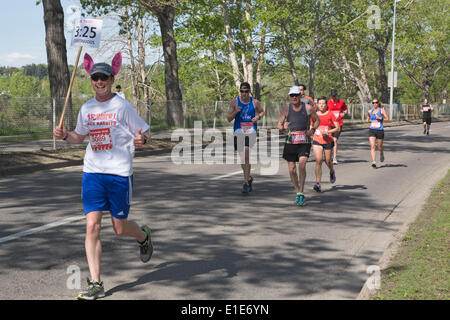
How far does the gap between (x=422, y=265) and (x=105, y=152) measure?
10.2 feet

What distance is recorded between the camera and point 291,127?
29.3 feet

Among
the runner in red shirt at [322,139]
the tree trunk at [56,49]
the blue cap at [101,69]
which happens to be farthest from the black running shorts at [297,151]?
the tree trunk at [56,49]

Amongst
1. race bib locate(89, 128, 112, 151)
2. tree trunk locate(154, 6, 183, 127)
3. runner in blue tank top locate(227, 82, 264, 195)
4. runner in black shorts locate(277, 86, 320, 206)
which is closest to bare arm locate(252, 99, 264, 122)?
runner in blue tank top locate(227, 82, 264, 195)

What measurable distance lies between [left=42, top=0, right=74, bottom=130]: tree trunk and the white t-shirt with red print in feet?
45.3

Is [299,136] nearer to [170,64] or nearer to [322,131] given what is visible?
[322,131]

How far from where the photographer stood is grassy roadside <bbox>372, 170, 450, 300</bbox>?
4.40 metres

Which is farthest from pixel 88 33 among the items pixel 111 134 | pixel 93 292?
pixel 93 292

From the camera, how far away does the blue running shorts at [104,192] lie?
15.2 feet

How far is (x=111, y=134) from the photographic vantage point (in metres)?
4.71

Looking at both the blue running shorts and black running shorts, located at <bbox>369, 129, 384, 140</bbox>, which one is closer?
the blue running shorts

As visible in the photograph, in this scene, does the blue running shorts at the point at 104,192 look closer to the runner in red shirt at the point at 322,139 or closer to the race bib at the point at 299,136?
the race bib at the point at 299,136

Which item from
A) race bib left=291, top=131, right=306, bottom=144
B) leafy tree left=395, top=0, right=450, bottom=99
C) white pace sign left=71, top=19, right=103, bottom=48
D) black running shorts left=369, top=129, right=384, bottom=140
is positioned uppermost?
leafy tree left=395, top=0, right=450, bottom=99

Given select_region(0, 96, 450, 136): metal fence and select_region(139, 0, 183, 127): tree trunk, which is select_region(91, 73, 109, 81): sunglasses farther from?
select_region(139, 0, 183, 127): tree trunk

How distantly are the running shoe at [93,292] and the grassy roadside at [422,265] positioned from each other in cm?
220
